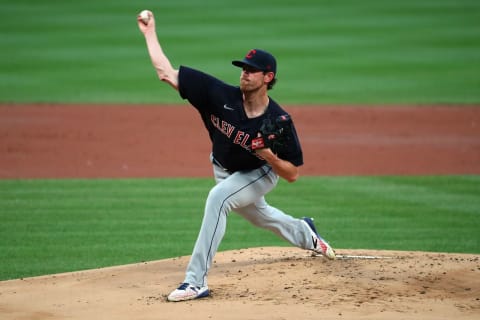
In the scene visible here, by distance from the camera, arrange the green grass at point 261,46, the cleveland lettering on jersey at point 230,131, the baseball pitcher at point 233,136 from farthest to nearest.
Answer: the green grass at point 261,46 → the cleveland lettering on jersey at point 230,131 → the baseball pitcher at point 233,136

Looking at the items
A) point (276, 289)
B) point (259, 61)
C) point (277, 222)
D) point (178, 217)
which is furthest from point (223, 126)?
point (178, 217)

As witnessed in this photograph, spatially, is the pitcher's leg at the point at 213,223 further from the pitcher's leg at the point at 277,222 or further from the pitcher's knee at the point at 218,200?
the pitcher's leg at the point at 277,222

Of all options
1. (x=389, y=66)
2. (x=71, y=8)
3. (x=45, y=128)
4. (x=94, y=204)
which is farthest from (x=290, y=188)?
(x=71, y=8)

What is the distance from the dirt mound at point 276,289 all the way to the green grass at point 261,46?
969 cm

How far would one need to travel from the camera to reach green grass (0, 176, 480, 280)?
832cm

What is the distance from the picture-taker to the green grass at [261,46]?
58.4ft

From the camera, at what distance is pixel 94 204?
9930 mm

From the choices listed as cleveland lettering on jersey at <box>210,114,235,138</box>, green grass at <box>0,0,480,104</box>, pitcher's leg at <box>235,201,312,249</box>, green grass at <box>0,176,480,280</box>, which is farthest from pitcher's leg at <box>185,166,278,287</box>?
green grass at <box>0,0,480,104</box>

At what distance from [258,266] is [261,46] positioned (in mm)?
14661

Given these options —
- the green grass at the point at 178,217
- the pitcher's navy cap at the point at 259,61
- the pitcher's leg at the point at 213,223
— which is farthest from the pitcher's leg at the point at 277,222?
the green grass at the point at 178,217

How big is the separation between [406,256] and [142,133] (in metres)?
7.27

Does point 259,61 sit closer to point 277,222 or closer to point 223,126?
point 223,126

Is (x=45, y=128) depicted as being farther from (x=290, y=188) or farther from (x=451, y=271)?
(x=451, y=271)

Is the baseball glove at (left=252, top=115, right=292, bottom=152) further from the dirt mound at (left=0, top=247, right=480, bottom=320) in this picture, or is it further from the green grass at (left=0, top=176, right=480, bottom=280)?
the green grass at (left=0, top=176, right=480, bottom=280)
